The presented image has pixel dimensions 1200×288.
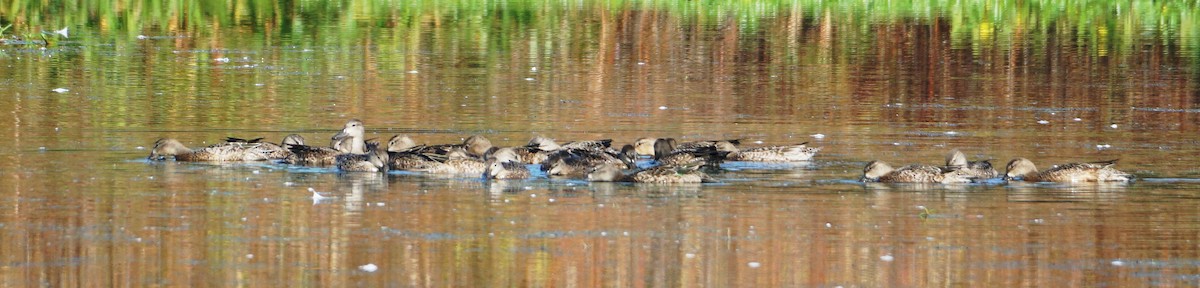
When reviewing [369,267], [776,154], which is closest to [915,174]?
[776,154]

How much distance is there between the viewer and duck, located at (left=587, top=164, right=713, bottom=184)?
44.0 feet

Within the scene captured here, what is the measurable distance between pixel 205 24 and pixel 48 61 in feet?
27.7

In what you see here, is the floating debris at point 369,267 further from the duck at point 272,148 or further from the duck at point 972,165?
the duck at point 972,165

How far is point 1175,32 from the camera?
105ft

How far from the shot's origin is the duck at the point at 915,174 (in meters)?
13.4

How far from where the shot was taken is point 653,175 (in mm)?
13500

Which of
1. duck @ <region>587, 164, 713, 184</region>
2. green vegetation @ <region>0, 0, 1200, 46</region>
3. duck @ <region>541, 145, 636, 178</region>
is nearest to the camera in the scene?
duck @ <region>587, 164, 713, 184</region>

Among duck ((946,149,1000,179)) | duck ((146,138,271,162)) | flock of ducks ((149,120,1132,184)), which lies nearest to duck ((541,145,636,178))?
flock of ducks ((149,120,1132,184))

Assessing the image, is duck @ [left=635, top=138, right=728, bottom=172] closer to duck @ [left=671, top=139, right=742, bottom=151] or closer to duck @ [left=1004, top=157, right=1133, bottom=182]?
duck @ [left=671, top=139, right=742, bottom=151]

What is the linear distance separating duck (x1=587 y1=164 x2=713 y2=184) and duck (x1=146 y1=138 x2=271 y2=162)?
262cm

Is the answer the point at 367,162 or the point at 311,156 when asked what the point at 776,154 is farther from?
the point at 311,156

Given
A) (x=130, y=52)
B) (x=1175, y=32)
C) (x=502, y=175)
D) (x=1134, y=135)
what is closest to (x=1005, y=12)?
(x=1175, y=32)

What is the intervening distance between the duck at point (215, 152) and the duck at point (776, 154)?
11.2 ft

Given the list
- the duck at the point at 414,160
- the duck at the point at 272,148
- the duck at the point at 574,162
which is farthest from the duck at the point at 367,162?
the duck at the point at 574,162
